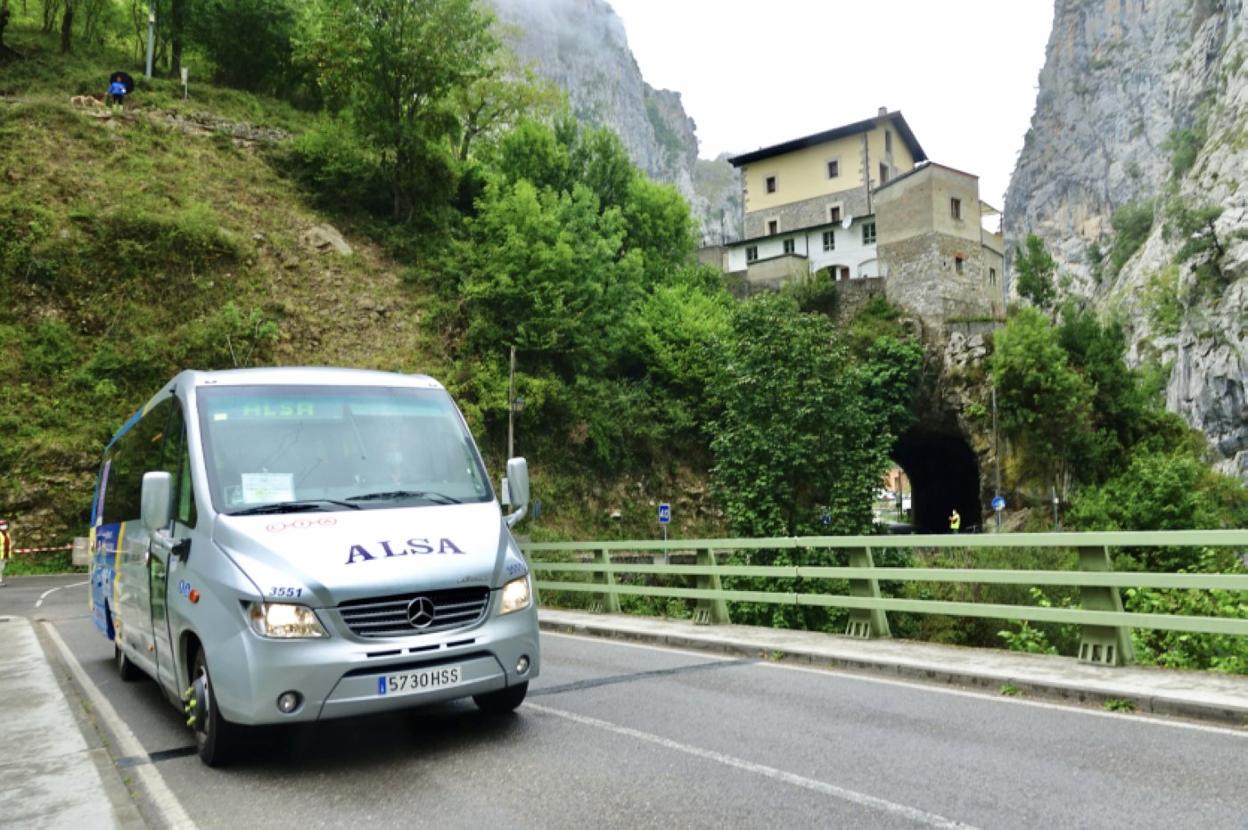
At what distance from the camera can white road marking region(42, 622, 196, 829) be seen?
4.64m

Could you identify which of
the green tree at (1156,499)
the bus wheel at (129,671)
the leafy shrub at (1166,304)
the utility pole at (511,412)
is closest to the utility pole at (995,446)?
the green tree at (1156,499)

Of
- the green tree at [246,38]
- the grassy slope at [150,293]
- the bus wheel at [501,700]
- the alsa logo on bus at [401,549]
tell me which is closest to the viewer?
the alsa logo on bus at [401,549]

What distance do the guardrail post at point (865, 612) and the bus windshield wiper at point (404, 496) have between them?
513cm

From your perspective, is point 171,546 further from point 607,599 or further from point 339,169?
point 339,169

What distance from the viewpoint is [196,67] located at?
171 ft

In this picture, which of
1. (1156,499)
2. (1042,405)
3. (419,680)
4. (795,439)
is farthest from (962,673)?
(1042,405)

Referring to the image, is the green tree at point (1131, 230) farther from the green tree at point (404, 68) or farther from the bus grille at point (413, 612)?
the bus grille at point (413, 612)

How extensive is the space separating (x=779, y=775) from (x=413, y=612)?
7.70 feet

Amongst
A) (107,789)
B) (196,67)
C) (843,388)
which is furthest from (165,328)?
(107,789)

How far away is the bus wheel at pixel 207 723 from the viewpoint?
5.43 meters

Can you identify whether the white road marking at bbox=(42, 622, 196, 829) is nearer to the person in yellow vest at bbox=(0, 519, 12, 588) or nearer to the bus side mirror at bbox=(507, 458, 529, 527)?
the bus side mirror at bbox=(507, 458, 529, 527)

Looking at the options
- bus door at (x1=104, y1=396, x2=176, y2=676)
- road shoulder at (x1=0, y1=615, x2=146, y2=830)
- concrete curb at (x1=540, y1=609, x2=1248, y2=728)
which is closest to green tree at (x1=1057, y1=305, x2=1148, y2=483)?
concrete curb at (x1=540, y1=609, x2=1248, y2=728)

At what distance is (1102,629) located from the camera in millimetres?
7594

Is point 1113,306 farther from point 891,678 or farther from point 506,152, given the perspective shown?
point 891,678
